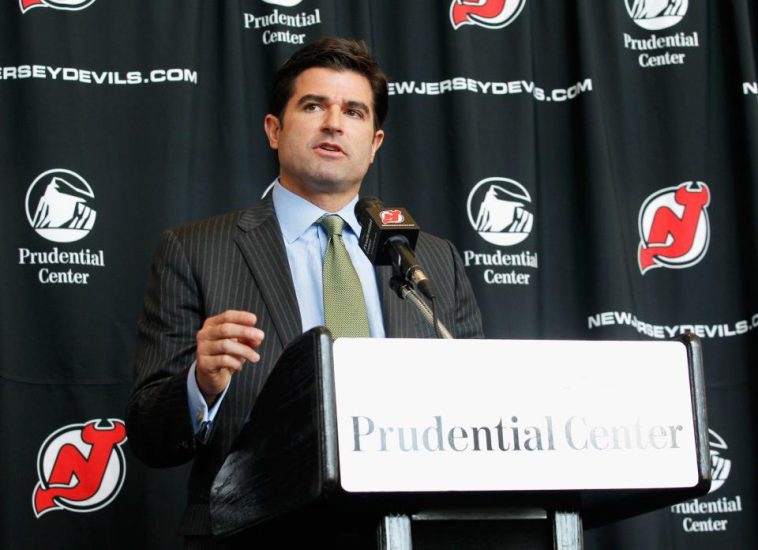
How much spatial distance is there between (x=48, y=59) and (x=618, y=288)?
1.93 meters

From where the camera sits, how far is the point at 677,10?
379 centimetres

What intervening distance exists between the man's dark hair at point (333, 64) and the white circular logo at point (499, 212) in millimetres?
844

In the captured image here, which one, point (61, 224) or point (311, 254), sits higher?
point (61, 224)

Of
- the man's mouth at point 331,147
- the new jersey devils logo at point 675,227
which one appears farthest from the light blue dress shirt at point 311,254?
the new jersey devils logo at point 675,227

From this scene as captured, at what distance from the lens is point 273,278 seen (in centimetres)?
229

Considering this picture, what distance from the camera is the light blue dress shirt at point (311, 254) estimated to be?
2338 mm

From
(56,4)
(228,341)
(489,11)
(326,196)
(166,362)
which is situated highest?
(489,11)

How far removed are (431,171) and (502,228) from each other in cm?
30

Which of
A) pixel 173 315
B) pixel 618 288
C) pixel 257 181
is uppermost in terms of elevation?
pixel 257 181

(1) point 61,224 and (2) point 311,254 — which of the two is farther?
(1) point 61,224

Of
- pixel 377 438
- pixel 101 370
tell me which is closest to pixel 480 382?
pixel 377 438

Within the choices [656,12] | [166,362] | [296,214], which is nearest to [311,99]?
[296,214]

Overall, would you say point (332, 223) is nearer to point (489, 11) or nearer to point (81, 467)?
point (81, 467)

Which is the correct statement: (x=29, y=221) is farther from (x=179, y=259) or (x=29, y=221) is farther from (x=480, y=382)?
(x=480, y=382)
